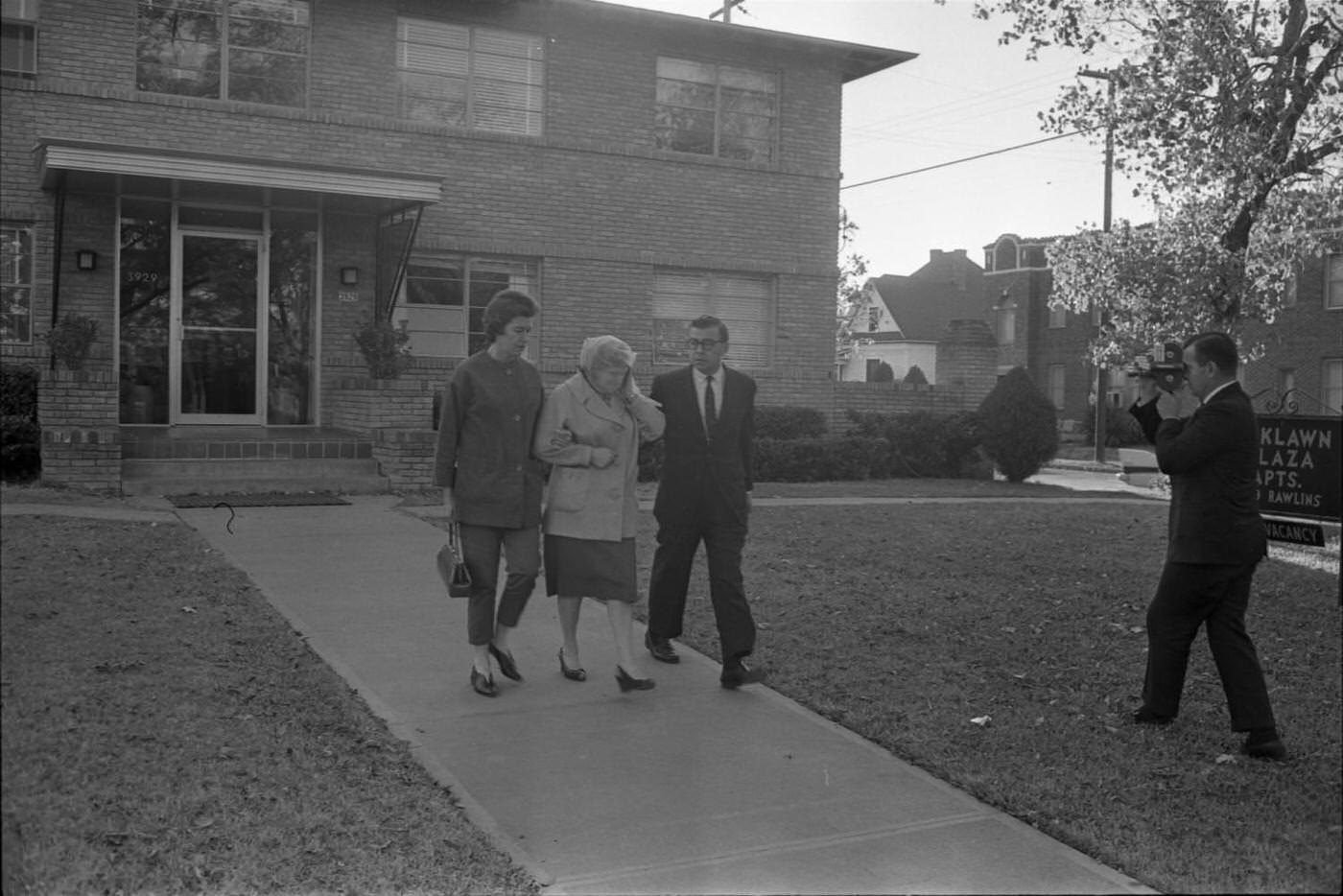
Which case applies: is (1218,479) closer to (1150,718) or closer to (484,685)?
(1150,718)

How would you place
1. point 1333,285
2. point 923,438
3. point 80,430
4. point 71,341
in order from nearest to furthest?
point 80,430
point 71,341
point 923,438
point 1333,285

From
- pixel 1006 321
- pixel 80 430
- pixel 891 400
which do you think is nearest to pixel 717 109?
pixel 891 400

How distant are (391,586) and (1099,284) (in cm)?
1064

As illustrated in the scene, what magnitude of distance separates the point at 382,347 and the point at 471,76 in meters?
4.49

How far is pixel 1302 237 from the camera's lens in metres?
15.4

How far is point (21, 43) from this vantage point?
15320 mm

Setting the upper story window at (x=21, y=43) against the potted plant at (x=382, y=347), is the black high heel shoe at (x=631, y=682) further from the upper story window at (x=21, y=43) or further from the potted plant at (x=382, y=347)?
the upper story window at (x=21, y=43)

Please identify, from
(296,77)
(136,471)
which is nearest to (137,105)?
(296,77)

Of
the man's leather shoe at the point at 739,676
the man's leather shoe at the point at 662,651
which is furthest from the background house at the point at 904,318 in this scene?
the man's leather shoe at the point at 739,676

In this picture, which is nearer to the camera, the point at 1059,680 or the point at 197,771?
the point at 197,771

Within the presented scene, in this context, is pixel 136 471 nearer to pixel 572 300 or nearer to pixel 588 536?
pixel 572 300

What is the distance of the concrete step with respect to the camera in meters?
12.8

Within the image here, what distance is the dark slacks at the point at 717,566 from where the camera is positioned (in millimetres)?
6562

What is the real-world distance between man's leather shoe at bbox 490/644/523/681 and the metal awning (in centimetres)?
957
